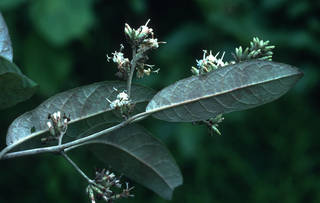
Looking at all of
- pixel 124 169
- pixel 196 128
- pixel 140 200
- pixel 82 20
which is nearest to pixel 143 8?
pixel 82 20

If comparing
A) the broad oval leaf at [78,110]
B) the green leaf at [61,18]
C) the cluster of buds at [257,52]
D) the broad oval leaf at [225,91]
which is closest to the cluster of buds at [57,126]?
the broad oval leaf at [78,110]

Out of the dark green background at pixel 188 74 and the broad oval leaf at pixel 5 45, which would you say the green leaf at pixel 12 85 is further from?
the dark green background at pixel 188 74

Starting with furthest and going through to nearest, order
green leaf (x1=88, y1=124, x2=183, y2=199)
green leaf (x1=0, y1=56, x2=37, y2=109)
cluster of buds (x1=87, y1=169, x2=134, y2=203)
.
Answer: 1. green leaf (x1=88, y1=124, x2=183, y2=199)
2. cluster of buds (x1=87, y1=169, x2=134, y2=203)
3. green leaf (x1=0, y1=56, x2=37, y2=109)

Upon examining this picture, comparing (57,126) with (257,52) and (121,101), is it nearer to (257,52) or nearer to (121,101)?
(121,101)

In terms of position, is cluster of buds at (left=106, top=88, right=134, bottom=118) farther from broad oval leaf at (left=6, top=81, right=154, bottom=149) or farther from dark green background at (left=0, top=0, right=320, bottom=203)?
dark green background at (left=0, top=0, right=320, bottom=203)

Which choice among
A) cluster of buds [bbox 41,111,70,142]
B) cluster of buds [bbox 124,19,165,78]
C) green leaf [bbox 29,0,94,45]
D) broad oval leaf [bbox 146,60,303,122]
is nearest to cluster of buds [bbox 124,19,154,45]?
cluster of buds [bbox 124,19,165,78]

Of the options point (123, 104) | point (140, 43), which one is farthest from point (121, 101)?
point (140, 43)

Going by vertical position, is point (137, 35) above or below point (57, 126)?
above

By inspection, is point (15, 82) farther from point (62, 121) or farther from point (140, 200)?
point (140, 200)
